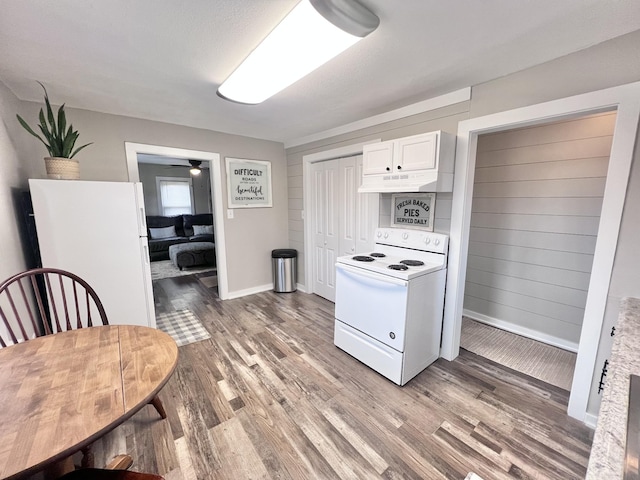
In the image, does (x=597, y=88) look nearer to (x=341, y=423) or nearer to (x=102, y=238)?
(x=341, y=423)

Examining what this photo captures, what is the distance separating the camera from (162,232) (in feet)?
21.0

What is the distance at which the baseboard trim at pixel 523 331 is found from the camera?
2582 millimetres

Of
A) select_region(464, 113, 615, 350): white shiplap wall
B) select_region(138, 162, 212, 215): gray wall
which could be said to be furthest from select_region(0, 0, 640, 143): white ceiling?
select_region(138, 162, 212, 215): gray wall

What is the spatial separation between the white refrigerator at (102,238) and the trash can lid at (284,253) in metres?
1.90

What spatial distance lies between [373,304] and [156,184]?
23.7ft

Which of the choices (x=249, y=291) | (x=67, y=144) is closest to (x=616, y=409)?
(x=67, y=144)

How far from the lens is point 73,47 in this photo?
1565 millimetres

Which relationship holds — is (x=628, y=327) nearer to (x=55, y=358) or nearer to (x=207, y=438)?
(x=207, y=438)

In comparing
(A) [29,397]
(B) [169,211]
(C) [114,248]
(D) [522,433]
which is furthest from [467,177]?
(B) [169,211]

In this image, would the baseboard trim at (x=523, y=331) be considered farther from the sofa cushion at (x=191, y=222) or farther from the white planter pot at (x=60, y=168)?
the sofa cushion at (x=191, y=222)

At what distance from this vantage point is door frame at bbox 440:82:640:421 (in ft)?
4.82

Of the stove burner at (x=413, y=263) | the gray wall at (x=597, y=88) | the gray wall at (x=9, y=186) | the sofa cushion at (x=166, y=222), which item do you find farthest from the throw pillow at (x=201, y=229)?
the gray wall at (x=597, y=88)

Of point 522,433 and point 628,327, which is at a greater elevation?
point 628,327

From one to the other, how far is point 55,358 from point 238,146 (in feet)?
10.4
